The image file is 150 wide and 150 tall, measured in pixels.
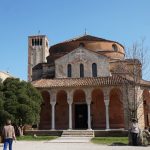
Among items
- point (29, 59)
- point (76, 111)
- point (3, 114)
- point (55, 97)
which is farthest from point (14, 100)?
point (29, 59)

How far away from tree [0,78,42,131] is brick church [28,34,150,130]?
4.32 meters

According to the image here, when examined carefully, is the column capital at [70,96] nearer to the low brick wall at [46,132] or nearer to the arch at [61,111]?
the arch at [61,111]

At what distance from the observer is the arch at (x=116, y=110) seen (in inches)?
1285

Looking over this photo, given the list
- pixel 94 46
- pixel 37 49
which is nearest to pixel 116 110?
pixel 94 46

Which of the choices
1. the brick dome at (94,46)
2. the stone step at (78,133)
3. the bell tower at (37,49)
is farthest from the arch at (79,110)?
the bell tower at (37,49)

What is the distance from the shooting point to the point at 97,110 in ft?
109

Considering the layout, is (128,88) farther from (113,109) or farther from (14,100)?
(14,100)

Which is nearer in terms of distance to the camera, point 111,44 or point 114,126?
point 114,126

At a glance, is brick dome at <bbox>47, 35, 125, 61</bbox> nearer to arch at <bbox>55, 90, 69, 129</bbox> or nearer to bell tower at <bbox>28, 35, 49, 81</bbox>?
arch at <bbox>55, 90, 69, 129</bbox>

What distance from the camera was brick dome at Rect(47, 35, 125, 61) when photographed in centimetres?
3900

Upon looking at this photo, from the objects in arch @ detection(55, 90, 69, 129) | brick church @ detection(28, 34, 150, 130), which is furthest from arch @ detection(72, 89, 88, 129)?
arch @ detection(55, 90, 69, 129)

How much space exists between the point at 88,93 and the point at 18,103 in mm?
8007

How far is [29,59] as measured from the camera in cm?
6056

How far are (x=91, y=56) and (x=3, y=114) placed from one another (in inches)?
555
